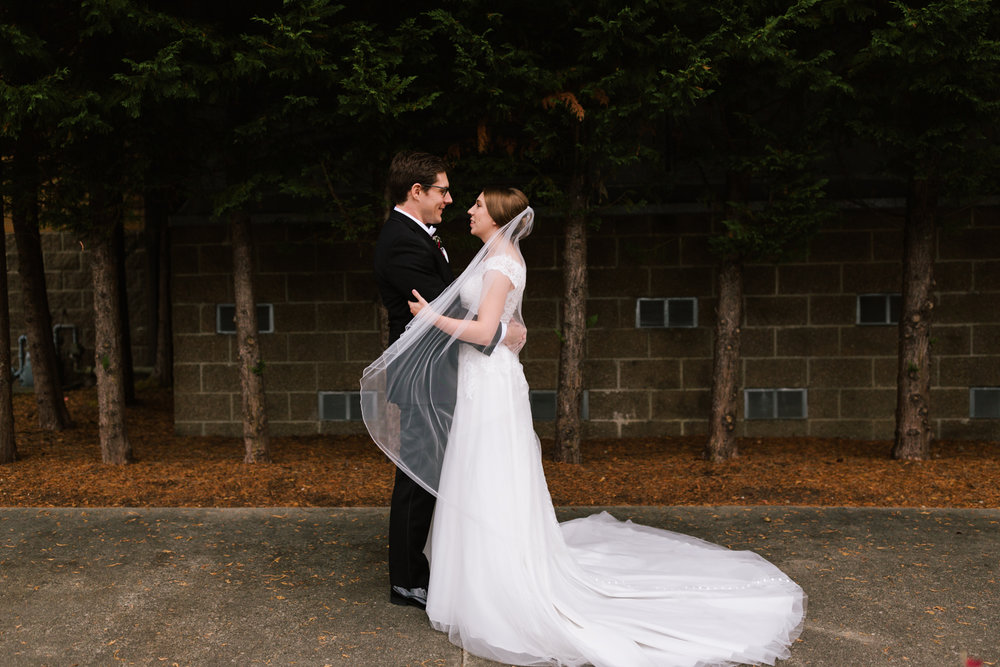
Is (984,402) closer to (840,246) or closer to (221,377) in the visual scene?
(840,246)

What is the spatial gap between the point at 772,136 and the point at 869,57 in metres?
0.88

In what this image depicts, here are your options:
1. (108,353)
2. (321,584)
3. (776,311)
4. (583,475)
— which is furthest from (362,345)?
(321,584)

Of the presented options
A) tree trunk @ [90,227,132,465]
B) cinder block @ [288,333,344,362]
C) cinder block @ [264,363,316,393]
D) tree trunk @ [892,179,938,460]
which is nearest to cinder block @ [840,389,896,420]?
tree trunk @ [892,179,938,460]

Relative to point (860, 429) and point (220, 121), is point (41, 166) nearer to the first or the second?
point (220, 121)

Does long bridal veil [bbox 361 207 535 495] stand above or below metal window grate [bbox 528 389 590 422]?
above

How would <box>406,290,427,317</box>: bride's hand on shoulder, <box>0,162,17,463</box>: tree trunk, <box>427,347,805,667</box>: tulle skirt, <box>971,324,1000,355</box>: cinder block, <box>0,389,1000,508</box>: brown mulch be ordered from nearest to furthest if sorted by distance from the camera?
<box>427,347,805,667</box>: tulle skirt → <box>406,290,427,317</box>: bride's hand on shoulder → <box>0,389,1000,508</box>: brown mulch → <box>0,162,17,463</box>: tree trunk → <box>971,324,1000,355</box>: cinder block

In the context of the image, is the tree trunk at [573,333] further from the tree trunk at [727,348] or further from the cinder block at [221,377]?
the cinder block at [221,377]

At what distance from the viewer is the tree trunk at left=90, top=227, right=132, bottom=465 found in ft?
22.7

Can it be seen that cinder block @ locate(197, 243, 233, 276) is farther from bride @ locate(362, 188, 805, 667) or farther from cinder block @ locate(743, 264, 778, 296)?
cinder block @ locate(743, 264, 778, 296)

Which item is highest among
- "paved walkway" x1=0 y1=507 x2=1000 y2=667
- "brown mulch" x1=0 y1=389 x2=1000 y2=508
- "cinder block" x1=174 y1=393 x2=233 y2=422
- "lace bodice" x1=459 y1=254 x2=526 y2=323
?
"lace bodice" x1=459 y1=254 x2=526 y2=323

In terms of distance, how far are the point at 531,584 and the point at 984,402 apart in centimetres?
615

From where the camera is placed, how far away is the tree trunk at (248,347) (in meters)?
6.98

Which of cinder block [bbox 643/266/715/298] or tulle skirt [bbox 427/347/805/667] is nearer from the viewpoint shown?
tulle skirt [bbox 427/347/805/667]

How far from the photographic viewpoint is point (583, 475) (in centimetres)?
667
